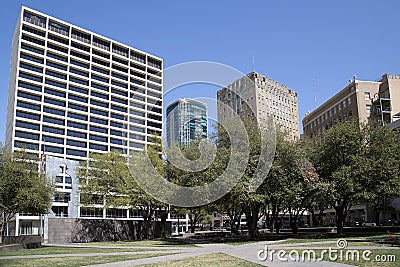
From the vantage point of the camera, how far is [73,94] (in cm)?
9725

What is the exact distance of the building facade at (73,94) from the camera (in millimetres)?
86994

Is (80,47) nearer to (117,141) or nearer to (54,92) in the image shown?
(54,92)

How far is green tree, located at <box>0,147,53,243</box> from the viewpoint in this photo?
31.0 m

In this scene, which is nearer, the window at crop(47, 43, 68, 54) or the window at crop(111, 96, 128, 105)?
the window at crop(47, 43, 68, 54)

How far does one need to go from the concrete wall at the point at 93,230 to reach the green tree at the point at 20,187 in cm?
753

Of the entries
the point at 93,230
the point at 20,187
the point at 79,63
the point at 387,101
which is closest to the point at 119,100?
the point at 79,63

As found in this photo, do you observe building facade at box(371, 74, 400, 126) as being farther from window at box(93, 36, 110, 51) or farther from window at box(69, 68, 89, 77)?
window at box(93, 36, 110, 51)

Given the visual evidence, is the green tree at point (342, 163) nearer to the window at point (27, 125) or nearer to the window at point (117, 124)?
the window at point (27, 125)

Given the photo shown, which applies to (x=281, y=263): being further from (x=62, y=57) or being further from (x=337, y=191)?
(x=62, y=57)

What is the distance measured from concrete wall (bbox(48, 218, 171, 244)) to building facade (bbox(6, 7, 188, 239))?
109 ft

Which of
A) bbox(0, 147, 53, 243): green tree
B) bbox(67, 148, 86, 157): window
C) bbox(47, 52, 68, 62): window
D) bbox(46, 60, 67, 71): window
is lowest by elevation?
bbox(0, 147, 53, 243): green tree

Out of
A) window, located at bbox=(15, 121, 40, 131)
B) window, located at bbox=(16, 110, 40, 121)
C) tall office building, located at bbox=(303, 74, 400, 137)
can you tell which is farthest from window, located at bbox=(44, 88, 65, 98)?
tall office building, located at bbox=(303, 74, 400, 137)

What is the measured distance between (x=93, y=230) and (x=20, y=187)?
14.0 meters

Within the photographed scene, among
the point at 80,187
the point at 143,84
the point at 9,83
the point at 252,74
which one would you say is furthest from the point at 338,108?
the point at 9,83
